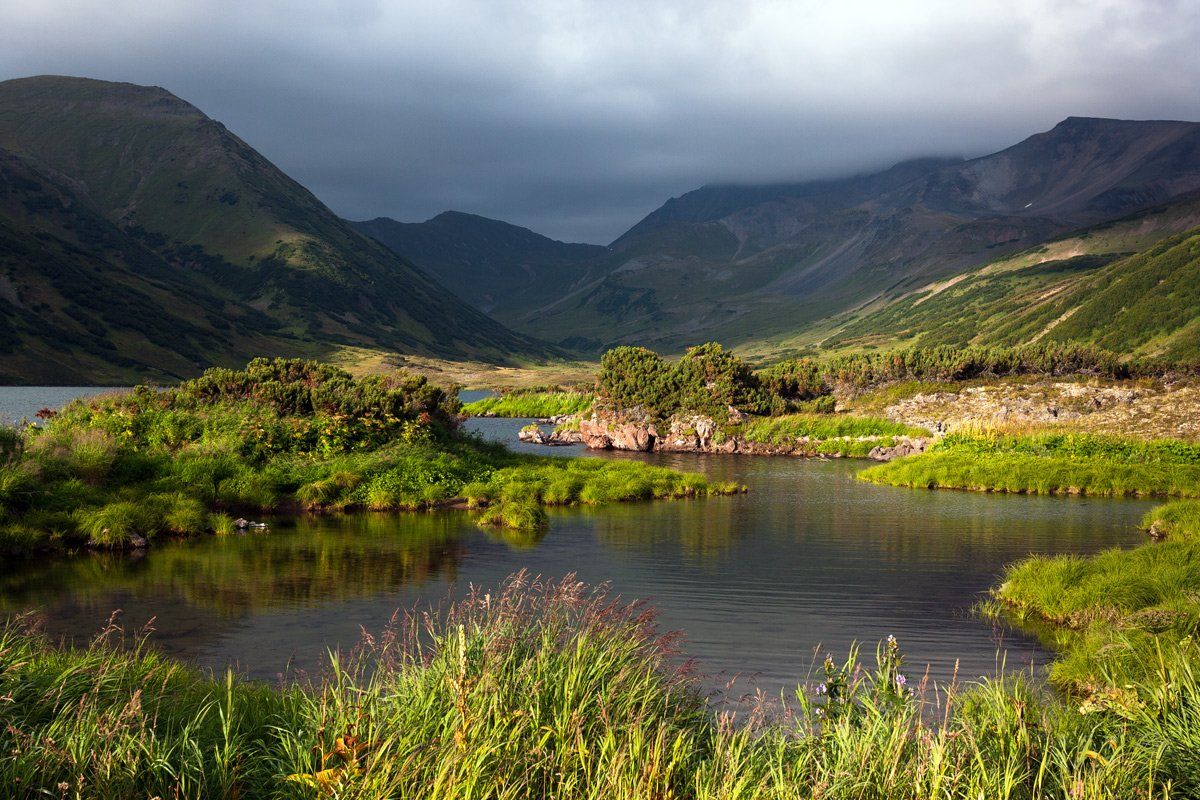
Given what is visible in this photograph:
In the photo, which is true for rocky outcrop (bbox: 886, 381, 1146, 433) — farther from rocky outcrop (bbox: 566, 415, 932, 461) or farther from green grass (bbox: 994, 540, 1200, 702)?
green grass (bbox: 994, 540, 1200, 702)

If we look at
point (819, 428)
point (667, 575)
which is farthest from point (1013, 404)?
point (667, 575)

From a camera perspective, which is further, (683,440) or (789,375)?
(789,375)

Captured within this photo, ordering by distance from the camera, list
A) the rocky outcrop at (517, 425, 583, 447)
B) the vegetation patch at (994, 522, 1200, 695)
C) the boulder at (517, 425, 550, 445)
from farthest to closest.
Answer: the rocky outcrop at (517, 425, 583, 447)
the boulder at (517, 425, 550, 445)
the vegetation patch at (994, 522, 1200, 695)

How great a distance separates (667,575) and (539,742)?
55.2 ft

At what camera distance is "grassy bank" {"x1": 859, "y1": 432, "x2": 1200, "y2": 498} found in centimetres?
4372

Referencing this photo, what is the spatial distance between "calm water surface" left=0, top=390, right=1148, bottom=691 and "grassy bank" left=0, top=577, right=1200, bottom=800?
362cm

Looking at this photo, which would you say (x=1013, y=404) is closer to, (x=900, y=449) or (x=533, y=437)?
(x=900, y=449)

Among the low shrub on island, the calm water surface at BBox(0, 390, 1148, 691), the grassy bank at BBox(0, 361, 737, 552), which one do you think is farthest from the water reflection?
the low shrub on island

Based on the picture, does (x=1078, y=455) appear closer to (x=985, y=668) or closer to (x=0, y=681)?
(x=985, y=668)

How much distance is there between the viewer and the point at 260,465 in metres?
34.8

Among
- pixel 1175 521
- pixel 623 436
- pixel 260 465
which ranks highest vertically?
pixel 623 436

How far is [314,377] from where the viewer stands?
41.6 m

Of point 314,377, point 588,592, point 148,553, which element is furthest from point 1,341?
point 588,592

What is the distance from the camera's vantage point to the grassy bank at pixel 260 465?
27.2 metres
